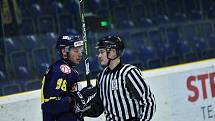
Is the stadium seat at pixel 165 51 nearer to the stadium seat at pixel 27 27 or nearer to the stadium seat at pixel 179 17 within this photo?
the stadium seat at pixel 179 17

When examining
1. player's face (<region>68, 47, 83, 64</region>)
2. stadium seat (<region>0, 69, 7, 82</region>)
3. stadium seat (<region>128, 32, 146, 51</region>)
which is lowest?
stadium seat (<region>0, 69, 7, 82</region>)

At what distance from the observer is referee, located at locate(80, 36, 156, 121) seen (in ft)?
10.6

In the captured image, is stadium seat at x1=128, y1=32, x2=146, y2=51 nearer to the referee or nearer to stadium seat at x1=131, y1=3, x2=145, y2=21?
stadium seat at x1=131, y1=3, x2=145, y2=21

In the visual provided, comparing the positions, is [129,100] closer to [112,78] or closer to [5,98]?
[112,78]

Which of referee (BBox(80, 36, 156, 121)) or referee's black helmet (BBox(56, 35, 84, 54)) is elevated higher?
referee's black helmet (BBox(56, 35, 84, 54))

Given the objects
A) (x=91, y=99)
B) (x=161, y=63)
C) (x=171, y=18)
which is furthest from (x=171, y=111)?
(x=91, y=99)

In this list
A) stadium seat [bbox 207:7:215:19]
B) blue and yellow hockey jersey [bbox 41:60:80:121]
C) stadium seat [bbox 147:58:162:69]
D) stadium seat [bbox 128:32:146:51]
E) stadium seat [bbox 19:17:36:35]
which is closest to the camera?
blue and yellow hockey jersey [bbox 41:60:80:121]

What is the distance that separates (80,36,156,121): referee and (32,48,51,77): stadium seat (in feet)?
6.64

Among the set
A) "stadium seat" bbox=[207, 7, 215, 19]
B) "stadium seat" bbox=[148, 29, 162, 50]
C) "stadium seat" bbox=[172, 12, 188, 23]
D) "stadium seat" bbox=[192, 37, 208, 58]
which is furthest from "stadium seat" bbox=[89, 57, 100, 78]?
"stadium seat" bbox=[207, 7, 215, 19]

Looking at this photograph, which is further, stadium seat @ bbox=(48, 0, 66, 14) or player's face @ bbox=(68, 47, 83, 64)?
stadium seat @ bbox=(48, 0, 66, 14)

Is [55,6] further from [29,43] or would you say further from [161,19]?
[161,19]

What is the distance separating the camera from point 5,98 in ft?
14.8

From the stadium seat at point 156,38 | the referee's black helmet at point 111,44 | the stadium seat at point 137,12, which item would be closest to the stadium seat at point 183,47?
the stadium seat at point 156,38

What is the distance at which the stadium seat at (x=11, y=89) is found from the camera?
15.9 feet
